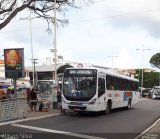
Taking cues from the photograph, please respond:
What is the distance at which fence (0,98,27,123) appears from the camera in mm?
22281

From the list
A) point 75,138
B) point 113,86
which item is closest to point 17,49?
point 113,86

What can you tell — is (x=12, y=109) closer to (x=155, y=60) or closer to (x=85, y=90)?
(x=85, y=90)

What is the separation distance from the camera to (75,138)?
16188 mm

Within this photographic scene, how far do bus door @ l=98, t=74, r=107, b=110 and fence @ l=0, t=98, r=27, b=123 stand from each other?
5.38m

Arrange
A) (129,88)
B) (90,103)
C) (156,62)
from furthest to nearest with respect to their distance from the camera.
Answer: (156,62)
(129,88)
(90,103)

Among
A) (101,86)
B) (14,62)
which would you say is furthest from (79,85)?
(14,62)

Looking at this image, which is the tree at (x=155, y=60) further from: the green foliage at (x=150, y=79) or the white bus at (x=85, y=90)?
the white bus at (x=85, y=90)

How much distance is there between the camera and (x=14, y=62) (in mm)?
26594

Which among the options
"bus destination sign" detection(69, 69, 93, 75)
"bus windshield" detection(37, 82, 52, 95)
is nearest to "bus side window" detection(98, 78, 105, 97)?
"bus destination sign" detection(69, 69, 93, 75)

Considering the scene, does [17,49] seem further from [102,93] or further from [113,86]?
[113,86]

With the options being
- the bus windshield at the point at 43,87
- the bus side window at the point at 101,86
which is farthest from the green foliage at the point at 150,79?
the bus side window at the point at 101,86

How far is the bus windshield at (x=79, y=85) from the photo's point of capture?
2788 cm

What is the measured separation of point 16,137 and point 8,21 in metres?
11.9

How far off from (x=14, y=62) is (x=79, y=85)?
4.24 meters
